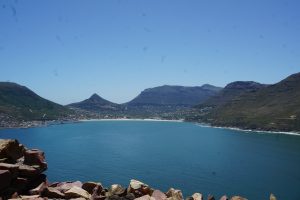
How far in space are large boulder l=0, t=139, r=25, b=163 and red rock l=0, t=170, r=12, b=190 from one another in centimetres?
267

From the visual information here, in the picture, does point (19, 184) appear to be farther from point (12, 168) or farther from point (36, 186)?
point (36, 186)

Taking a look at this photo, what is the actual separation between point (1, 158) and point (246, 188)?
3840 inches

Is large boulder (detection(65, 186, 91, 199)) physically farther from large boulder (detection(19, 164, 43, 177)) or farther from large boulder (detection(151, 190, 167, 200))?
large boulder (detection(151, 190, 167, 200))

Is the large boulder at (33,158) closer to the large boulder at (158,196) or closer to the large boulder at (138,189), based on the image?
the large boulder at (138,189)

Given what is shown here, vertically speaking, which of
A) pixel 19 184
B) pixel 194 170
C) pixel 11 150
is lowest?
pixel 194 170

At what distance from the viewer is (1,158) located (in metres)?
25.2

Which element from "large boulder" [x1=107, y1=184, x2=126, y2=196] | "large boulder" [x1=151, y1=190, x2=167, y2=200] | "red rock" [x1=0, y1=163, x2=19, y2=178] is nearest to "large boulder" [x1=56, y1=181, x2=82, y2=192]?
"large boulder" [x1=107, y1=184, x2=126, y2=196]

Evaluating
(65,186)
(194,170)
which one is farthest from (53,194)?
(194,170)

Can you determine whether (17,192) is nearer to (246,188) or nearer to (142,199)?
(142,199)

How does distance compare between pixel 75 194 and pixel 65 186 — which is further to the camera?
pixel 65 186

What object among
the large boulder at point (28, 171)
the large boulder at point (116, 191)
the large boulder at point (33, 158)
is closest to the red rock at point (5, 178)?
the large boulder at point (28, 171)

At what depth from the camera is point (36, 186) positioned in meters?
25.4

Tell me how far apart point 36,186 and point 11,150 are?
3.12m

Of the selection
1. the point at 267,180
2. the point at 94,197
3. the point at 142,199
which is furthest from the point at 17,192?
the point at 267,180
